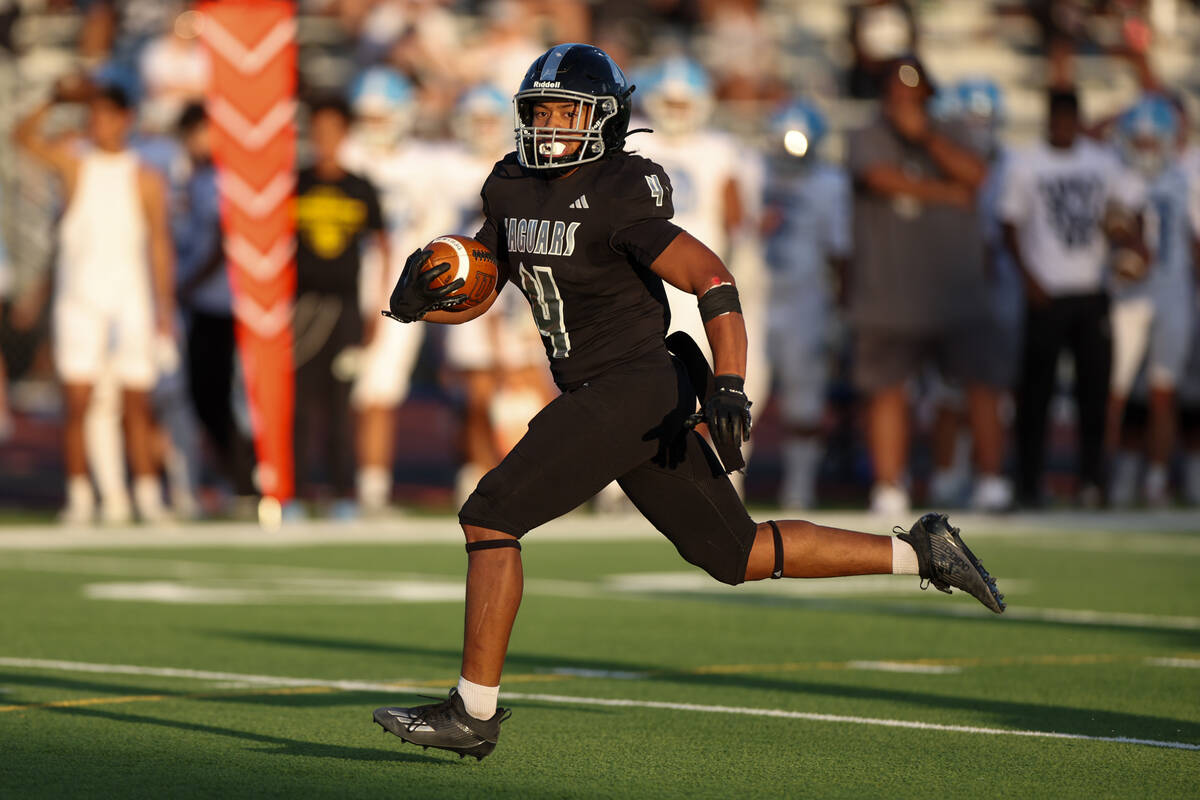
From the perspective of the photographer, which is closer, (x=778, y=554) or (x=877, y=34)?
(x=778, y=554)

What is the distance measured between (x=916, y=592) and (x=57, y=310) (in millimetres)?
5975

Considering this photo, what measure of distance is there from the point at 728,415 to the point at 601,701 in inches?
67.3

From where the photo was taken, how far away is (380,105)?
14.7 meters

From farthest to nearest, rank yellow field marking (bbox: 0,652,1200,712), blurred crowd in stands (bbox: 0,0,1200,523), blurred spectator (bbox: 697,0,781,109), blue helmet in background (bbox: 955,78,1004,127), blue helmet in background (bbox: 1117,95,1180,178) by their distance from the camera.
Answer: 1. blurred spectator (bbox: 697,0,781,109)
2. blue helmet in background (bbox: 1117,95,1180,178)
3. blue helmet in background (bbox: 955,78,1004,127)
4. blurred crowd in stands (bbox: 0,0,1200,523)
5. yellow field marking (bbox: 0,652,1200,712)

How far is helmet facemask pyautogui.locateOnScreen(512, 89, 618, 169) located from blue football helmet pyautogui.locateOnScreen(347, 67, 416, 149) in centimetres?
859

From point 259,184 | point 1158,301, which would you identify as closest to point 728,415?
point 259,184

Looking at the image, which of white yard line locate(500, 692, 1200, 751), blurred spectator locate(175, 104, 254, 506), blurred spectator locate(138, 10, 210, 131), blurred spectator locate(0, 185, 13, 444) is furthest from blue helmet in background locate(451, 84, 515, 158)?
white yard line locate(500, 692, 1200, 751)

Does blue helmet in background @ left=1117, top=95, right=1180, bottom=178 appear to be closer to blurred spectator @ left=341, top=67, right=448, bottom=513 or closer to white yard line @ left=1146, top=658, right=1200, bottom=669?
blurred spectator @ left=341, top=67, right=448, bottom=513

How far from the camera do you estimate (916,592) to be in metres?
10.9

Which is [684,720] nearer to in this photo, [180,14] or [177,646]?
[177,646]

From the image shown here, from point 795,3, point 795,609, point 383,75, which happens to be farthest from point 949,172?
point 795,3

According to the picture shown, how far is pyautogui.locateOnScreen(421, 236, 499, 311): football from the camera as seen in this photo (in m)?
6.04

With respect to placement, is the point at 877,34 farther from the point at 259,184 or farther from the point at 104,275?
the point at 104,275

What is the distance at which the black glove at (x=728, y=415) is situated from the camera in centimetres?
554
